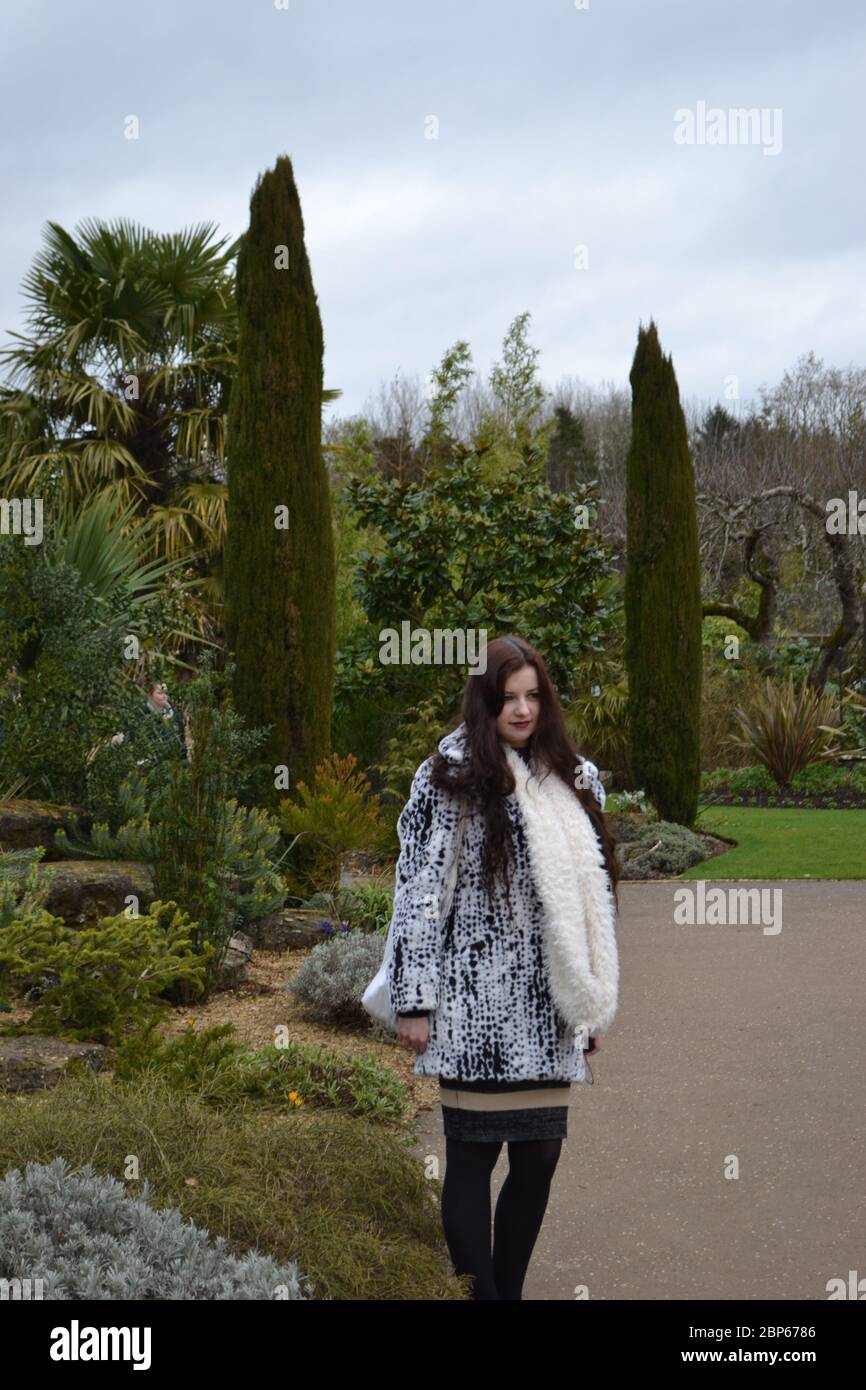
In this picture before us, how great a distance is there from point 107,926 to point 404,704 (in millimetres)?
9679

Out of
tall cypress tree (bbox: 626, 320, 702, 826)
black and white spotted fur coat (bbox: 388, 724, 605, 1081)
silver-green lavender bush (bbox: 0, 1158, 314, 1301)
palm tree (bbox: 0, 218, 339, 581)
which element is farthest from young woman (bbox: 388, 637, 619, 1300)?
palm tree (bbox: 0, 218, 339, 581)

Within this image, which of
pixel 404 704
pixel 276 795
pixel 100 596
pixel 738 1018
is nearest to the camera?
pixel 738 1018

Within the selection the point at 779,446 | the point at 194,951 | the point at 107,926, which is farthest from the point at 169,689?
the point at 779,446

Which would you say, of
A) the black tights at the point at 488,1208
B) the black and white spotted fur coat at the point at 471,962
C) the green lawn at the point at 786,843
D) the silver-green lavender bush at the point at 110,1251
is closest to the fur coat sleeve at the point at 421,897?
the black and white spotted fur coat at the point at 471,962

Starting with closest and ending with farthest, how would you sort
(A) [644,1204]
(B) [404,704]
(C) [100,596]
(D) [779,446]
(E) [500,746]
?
1. (E) [500,746]
2. (A) [644,1204]
3. (C) [100,596]
4. (B) [404,704]
5. (D) [779,446]

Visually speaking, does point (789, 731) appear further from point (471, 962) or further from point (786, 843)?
point (471, 962)

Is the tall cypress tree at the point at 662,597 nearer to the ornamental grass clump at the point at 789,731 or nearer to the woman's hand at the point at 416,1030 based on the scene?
the ornamental grass clump at the point at 789,731

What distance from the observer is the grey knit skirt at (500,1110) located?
3314 mm

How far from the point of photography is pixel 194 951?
6.84 m

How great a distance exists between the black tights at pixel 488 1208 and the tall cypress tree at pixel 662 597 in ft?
35.5

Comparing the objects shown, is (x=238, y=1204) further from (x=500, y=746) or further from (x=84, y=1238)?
(x=500, y=746)

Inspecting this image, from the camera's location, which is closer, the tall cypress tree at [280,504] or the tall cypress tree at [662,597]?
the tall cypress tree at [280,504]

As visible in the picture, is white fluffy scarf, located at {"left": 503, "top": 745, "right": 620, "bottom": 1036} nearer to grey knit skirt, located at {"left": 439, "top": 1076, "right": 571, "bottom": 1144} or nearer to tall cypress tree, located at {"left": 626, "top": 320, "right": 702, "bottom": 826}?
grey knit skirt, located at {"left": 439, "top": 1076, "right": 571, "bottom": 1144}

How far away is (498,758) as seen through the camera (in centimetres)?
341
